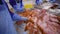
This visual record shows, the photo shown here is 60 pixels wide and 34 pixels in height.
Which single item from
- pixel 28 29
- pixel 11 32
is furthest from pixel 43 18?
pixel 11 32

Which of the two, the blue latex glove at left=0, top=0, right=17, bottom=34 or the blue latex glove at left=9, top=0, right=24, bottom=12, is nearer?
the blue latex glove at left=0, top=0, right=17, bottom=34

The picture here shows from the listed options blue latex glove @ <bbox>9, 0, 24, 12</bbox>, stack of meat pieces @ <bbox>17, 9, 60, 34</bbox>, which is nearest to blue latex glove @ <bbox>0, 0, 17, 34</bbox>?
stack of meat pieces @ <bbox>17, 9, 60, 34</bbox>

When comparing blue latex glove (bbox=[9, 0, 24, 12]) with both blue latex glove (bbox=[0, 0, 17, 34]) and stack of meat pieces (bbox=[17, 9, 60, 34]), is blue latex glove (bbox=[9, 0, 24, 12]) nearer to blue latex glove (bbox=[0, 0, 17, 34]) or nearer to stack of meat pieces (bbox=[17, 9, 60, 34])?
stack of meat pieces (bbox=[17, 9, 60, 34])

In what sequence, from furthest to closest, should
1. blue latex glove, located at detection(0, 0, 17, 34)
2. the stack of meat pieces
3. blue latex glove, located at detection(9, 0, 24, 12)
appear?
blue latex glove, located at detection(9, 0, 24, 12) < the stack of meat pieces < blue latex glove, located at detection(0, 0, 17, 34)

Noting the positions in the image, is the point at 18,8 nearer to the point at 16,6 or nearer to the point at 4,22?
the point at 16,6

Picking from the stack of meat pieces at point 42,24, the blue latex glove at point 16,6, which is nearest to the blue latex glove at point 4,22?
the stack of meat pieces at point 42,24

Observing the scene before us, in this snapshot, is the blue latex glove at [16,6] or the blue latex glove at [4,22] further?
the blue latex glove at [16,6]

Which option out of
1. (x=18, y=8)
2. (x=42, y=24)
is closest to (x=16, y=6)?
(x=18, y=8)

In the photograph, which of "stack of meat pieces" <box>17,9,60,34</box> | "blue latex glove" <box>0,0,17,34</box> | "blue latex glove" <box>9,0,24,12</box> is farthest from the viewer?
"blue latex glove" <box>9,0,24,12</box>

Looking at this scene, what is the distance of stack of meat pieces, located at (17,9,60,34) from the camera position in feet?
2.65

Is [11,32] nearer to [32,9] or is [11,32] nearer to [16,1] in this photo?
[16,1]

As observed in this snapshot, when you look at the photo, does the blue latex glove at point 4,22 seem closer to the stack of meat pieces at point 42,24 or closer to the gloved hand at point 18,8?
the stack of meat pieces at point 42,24

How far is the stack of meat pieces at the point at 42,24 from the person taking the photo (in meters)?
0.81

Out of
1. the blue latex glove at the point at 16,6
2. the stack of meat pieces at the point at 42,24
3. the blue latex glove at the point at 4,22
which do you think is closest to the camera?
the blue latex glove at the point at 4,22
